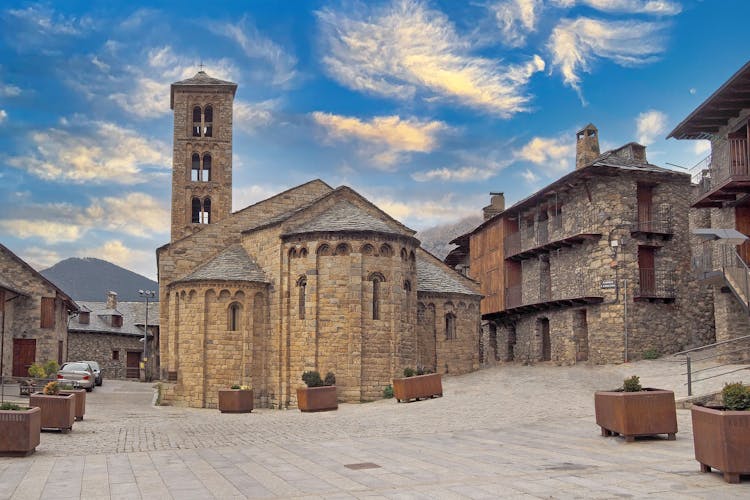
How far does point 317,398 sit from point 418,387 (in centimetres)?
366

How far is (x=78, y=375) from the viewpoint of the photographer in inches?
1490

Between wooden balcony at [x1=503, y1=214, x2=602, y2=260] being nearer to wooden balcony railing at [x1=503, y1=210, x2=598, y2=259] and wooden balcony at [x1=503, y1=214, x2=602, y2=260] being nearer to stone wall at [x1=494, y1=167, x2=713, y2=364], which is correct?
wooden balcony railing at [x1=503, y1=210, x2=598, y2=259]

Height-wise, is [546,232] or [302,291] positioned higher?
[546,232]

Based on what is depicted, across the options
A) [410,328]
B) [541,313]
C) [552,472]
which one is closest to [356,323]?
[410,328]

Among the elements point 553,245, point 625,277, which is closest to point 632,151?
point 553,245

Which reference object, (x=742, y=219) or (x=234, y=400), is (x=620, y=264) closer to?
(x=742, y=219)

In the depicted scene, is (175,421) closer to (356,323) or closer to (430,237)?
(356,323)

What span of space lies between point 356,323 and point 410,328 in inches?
123

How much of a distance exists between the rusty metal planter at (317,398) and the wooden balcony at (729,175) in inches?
601

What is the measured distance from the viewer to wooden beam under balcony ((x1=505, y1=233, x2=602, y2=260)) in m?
33.0

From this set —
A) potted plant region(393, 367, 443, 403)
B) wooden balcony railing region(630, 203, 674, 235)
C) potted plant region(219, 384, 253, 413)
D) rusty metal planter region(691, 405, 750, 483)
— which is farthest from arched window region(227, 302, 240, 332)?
rusty metal planter region(691, 405, 750, 483)

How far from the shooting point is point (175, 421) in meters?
23.3

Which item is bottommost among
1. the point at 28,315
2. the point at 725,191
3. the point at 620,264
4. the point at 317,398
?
the point at 317,398

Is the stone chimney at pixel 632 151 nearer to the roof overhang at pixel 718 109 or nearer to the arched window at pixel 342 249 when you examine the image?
the roof overhang at pixel 718 109
